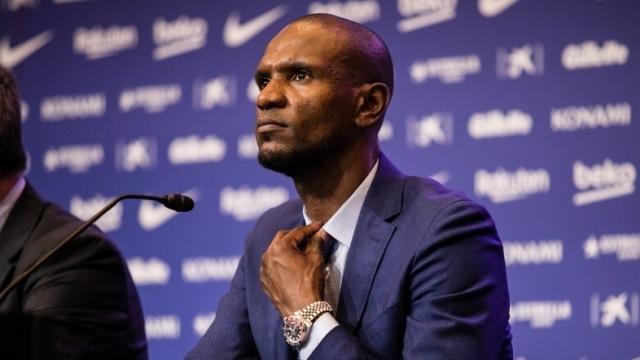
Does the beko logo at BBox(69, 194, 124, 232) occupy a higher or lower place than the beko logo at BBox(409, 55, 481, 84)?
lower

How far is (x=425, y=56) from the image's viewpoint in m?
4.58

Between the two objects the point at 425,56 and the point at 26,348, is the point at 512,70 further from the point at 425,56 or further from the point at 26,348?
the point at 26,348

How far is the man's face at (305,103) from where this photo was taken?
3018 millimetres

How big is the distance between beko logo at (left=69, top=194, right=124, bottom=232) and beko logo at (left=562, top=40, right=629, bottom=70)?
210 cm

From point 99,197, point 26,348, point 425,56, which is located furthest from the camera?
point 99,197

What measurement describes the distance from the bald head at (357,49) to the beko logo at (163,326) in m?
2.04

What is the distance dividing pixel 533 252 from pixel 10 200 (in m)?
1.97

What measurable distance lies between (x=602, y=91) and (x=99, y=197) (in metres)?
2.30

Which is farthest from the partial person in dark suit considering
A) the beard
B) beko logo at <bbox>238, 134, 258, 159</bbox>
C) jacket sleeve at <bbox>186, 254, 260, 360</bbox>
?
beko logo at <bbox>238, 134, 258, 159</bbox>

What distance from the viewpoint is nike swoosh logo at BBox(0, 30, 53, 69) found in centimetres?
541

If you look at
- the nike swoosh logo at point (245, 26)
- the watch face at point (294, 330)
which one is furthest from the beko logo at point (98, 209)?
the watch face at point (294, 330)

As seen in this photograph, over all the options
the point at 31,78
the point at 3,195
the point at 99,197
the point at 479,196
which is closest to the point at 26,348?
the point at 3,195

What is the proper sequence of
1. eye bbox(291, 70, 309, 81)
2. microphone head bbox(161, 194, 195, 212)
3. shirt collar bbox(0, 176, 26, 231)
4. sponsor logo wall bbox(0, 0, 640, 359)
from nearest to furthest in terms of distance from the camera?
microphone head bbox(161, 194, 195, 212) → eye bbox(291, 70, 309, 81) → shirt collar bbox(0, 176, 26, 231) → sponsor logo wall bbox(0, 0, 640, 359)

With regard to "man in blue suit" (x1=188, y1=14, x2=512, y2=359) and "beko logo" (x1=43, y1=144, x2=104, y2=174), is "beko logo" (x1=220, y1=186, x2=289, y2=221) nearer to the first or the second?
"beko logo" (x1=43, y1=144, x2=104, y2=174)
